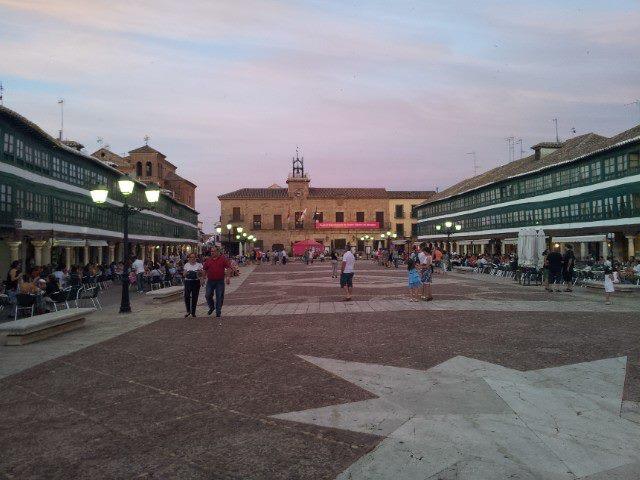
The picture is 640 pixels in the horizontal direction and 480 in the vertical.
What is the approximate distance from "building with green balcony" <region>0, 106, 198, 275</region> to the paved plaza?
9477 millimetres

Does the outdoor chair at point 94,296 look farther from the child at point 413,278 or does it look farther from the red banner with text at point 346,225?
the red banner with text at point 346,225

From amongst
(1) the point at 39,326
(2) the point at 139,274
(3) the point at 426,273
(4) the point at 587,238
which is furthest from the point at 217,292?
(4) the point at 587,238

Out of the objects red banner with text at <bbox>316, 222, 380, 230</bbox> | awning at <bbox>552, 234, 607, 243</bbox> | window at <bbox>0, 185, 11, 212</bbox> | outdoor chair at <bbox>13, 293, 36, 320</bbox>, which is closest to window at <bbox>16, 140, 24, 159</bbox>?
window at <bbox>0, 185, 11, 212</bbox>

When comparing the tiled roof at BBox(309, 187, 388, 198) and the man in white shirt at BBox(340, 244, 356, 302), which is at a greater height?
the tiled roof at BBox(309, 187, 388, 198)

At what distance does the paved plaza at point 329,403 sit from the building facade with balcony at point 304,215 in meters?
59.9

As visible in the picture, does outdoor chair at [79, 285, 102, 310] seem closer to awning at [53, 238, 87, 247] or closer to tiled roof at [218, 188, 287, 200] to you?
awning at [53, 238, 87, 247]

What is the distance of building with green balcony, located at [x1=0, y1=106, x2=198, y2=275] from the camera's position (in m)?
20.9

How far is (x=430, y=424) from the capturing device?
3.96 m

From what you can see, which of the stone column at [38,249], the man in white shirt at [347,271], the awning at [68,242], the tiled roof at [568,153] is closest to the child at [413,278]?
the man in white shirt at [347,271]

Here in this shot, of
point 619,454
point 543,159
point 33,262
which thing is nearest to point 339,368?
point 619,454

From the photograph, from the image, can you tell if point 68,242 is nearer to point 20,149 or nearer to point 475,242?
point 20,149

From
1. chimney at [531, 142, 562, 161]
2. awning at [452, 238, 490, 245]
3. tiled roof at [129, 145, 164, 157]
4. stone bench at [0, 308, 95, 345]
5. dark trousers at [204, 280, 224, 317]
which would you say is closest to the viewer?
stone bench at [0, 308, 95, 345]

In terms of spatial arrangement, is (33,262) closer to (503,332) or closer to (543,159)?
(503,332)

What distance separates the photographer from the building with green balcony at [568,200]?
2836cm
